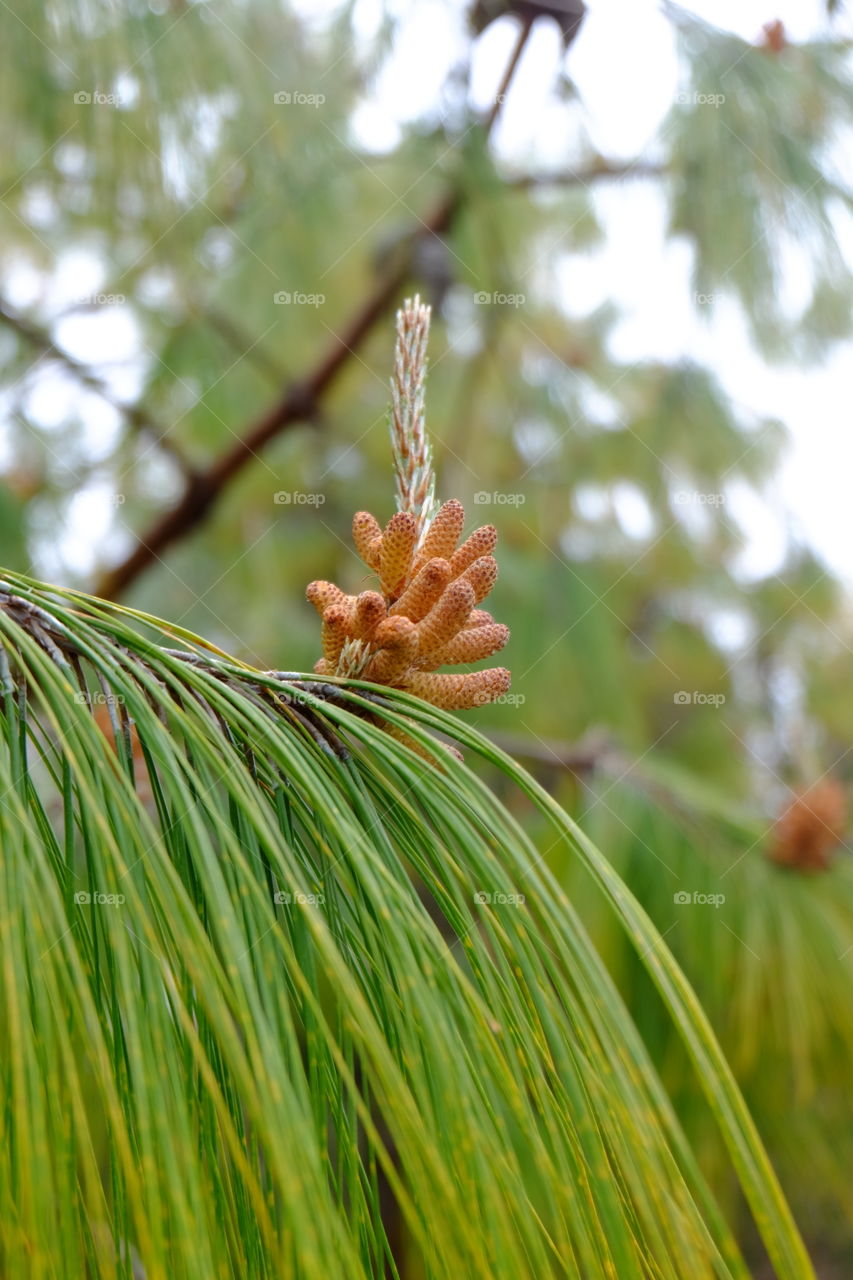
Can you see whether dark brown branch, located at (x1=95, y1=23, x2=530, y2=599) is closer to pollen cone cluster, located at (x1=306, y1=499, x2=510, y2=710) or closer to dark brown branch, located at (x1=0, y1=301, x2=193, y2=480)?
dark brown branch, located at (x1=0, y1=301, x2=193, y2=480)

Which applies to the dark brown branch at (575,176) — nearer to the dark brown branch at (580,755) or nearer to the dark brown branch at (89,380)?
the dark brown branch at (89,380)

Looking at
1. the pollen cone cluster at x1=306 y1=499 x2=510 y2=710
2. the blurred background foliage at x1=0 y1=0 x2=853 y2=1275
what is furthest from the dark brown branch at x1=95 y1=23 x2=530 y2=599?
the pollen cone cluster at x1=306 y1=499 x2=510 y2=710

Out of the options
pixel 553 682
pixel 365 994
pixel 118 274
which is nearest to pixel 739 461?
pixel 553 682

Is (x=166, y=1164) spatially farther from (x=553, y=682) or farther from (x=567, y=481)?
(x=567, y=481)

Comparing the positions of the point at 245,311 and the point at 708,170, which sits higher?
the point at 245,311

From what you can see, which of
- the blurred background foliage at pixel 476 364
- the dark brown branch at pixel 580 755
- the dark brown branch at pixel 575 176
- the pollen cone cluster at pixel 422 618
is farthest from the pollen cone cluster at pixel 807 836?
the dark brown branch at pixel 575 176
